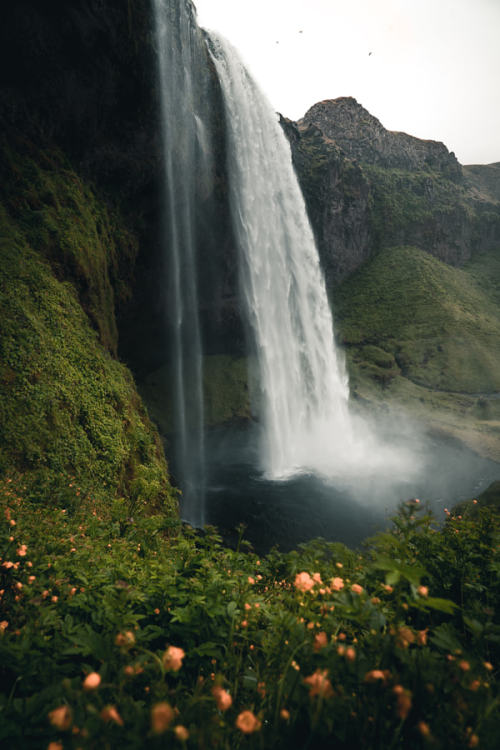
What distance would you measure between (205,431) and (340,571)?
20.2 metres

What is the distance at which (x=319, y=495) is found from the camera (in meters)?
13.8

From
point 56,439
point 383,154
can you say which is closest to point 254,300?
point 56,439

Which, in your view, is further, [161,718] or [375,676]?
[375,676]

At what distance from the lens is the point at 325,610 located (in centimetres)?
120

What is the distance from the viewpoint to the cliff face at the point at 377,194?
113 feet

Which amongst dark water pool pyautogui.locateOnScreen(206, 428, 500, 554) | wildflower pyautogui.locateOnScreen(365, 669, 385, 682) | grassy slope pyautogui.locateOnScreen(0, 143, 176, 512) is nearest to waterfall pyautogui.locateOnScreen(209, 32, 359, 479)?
dark water pool pyautogui.locateOnScreen(206, 428, 500, 554)

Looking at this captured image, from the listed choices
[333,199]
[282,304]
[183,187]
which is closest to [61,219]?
[183,187]

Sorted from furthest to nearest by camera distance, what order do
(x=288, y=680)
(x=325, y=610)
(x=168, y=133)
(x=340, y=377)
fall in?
A: (x=340, y=377) < (x=168, y=133) < (x=325, y=610) < (x=288, y=680)

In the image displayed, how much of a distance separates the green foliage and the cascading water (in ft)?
50.9

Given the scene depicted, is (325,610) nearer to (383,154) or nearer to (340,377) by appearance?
(340,377)

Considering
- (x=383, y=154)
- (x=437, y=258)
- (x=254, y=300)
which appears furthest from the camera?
(x=383, y=154)

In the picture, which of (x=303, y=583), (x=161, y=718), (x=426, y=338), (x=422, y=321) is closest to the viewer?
(x=161, y=718)

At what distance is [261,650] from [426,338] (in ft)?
118

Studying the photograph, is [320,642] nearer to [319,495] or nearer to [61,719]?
[61,719]
